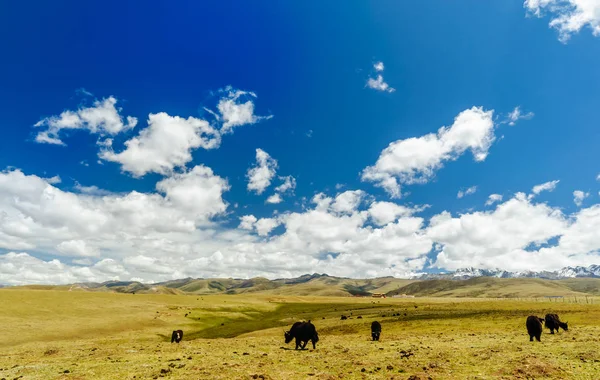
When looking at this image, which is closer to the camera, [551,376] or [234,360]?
[551,376]

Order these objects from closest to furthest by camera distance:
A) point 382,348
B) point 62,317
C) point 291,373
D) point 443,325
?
point 291,373, point 382,348, point 443,325, point 62,317

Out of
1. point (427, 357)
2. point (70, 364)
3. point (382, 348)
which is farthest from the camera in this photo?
point (382, 348)

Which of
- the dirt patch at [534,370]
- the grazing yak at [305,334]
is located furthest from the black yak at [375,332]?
the dirt patch at [534,370]

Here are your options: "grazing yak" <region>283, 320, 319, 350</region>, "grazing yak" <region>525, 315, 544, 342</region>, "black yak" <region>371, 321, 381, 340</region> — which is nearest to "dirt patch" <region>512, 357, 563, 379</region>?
"grazing yak" <region>525, 315, 544, 342</region>

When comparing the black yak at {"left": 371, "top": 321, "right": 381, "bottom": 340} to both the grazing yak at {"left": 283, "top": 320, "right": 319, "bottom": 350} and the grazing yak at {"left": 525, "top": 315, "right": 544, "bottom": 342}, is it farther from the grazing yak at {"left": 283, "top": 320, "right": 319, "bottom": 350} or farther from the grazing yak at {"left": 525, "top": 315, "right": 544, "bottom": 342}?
the grazing yak at {"left": 525, "top": 315, "right": 544, "bottom": 342}

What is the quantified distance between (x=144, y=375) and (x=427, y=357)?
57.4ft

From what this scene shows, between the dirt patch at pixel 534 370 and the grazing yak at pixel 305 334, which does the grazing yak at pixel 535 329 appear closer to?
the dirt patch at pixel 534 370

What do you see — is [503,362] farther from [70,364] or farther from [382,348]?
[70,364]

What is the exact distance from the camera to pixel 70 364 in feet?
84.2

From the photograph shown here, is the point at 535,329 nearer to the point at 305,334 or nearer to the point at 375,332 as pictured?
the point at 375,332

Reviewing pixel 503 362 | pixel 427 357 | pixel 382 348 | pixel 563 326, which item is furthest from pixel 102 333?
pixel 563 326

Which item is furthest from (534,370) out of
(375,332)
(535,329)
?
(375,332)

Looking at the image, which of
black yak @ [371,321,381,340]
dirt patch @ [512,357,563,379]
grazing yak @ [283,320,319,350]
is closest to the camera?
dirt patch @ [512,357,563,379]

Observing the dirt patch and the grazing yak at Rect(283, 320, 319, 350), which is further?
the grazing yak at Rect(283, 320, 319, 350)
